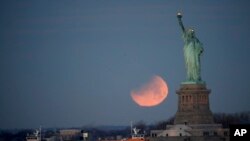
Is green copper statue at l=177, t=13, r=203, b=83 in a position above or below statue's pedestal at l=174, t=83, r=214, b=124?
above

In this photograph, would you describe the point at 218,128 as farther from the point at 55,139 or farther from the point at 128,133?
the point at 128,133

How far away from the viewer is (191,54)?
9175 cm

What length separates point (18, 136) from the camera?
129m

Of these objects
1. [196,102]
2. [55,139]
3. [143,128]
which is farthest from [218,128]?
[143,128]

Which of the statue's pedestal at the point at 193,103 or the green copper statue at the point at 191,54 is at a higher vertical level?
the green copper statue at the point at 191,54

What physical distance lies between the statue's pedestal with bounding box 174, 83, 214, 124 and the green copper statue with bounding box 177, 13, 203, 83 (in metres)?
0.94

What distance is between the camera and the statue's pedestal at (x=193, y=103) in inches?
3553

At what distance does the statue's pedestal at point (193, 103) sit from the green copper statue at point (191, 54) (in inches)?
37.0

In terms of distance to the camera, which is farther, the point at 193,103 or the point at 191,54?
the point at 191,54

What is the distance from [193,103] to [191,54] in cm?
424

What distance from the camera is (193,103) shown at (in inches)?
3553

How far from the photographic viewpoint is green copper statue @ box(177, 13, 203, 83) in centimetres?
9138

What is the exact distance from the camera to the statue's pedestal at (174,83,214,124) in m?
Result: 90.2

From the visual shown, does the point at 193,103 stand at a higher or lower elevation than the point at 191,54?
lower
